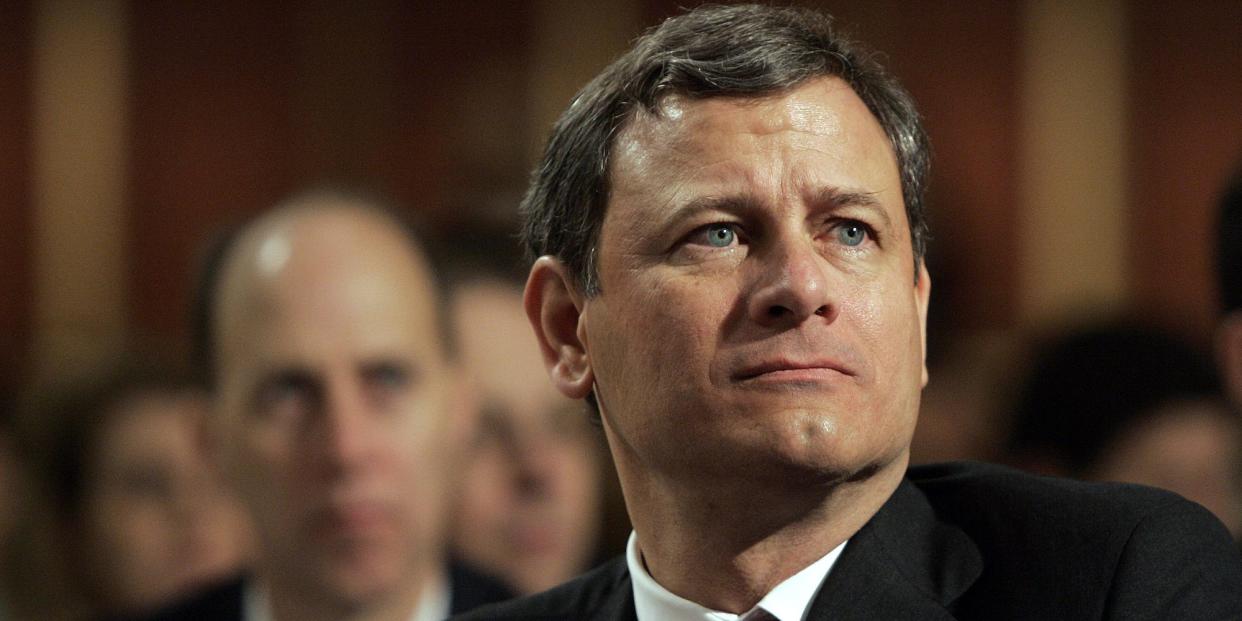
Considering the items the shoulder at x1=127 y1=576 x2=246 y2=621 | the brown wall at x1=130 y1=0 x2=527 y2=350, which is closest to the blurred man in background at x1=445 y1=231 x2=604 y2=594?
the shoulder at x1=127 y1=576 x2=246 y2=621

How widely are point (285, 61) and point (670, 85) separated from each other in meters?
4.10

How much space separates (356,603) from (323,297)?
678 mm

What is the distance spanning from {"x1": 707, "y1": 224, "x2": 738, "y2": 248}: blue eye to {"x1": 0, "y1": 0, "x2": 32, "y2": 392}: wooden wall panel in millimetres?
4397

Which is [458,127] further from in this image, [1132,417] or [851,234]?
[851,234]

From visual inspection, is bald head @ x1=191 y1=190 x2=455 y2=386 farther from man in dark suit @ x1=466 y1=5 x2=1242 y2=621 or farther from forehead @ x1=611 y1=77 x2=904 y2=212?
forehead @ x1=611 y1=77 x2=904 y2=212

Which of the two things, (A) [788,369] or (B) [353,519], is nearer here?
(A) [788,369]

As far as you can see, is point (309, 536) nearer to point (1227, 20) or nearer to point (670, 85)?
point (670, 85)

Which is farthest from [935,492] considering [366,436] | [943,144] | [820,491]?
[943,144]

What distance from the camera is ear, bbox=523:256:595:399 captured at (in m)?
2.29

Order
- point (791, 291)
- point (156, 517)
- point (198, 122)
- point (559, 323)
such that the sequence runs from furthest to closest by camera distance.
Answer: point (198, 122) → point (156, 517) → point (559, 323) → point (791, 291)

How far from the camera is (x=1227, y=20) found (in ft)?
18.8

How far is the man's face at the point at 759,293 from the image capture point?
1.95 m

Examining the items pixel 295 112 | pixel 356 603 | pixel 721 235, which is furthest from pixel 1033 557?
pixel 295 112

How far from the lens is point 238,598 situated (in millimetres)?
3723
